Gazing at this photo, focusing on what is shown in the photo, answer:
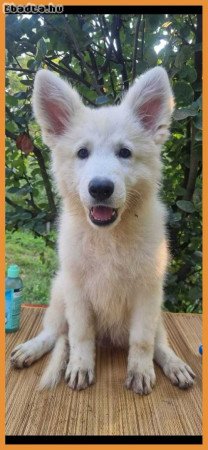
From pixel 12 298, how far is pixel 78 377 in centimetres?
49

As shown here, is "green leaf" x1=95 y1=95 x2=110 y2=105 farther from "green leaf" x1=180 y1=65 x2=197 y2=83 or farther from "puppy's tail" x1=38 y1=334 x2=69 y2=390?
A: "puppy's tail" x1=38 y1=334 x2=69 y2=390

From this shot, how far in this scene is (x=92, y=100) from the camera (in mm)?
1800

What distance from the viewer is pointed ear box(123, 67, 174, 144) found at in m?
1.38

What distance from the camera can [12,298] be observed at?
5.66 feet

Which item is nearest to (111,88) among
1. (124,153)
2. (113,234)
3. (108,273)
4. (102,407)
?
(124,153)

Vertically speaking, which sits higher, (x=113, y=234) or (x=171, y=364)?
(x=113, y=234)

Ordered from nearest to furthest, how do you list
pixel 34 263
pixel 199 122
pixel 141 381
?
1. pixel 141 381
2. pixel 199 122
3. pixel 34 263

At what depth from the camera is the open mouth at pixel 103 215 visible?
49.7 inches

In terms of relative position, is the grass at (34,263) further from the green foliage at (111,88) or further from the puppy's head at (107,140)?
the puppy's head at (107,140)

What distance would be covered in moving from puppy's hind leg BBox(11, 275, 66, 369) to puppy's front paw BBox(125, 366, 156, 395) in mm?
364

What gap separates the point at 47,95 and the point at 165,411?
1.14 m

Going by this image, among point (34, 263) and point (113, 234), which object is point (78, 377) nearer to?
point (113, 234)

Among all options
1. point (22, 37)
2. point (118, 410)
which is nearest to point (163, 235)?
point (118, 410)

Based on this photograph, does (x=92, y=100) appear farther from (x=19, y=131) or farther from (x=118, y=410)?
(x=118, y=410)
